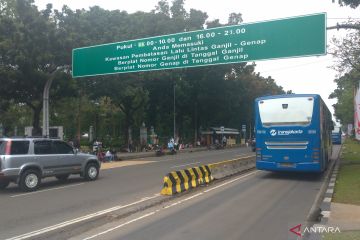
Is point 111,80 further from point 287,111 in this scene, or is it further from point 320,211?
point 320,211

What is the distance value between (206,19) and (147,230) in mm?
42062

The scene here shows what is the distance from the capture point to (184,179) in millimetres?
14008

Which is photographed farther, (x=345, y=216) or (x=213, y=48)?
(x=213, y=48)

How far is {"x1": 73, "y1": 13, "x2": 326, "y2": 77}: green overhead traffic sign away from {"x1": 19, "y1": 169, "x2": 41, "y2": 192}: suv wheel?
9.95 m

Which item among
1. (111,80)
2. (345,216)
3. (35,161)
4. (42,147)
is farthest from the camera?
(111,80)

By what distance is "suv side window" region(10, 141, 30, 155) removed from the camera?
1418 cm

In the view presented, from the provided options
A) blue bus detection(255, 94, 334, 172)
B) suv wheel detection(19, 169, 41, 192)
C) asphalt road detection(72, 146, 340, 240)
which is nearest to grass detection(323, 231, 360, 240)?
asphalt road detection(72, 146, 340, 240)

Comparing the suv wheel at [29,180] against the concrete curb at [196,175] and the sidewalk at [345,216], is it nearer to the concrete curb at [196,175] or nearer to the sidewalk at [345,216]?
the concrete curb at [196,175]

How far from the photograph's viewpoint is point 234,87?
54.6 m

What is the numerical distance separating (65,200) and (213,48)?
38.4 feet

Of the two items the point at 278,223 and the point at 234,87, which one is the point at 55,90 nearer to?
the point at 278,223

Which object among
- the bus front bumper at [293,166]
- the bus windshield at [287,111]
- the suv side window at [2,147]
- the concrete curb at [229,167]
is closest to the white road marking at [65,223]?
the suv side window at [2,147]

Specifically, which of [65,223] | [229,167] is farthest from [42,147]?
[229,167]

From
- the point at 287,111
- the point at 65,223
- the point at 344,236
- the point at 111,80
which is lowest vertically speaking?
the point at 65,223
